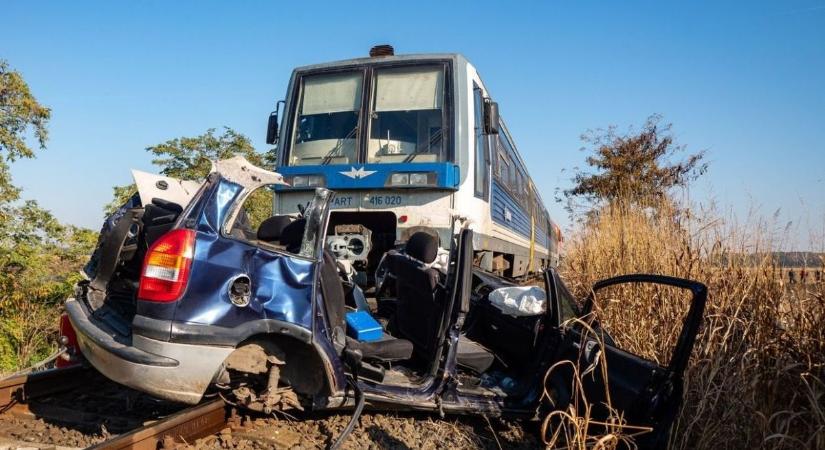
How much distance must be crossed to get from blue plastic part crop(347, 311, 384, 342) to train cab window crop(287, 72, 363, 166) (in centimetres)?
346

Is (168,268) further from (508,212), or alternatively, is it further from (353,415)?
(508,212)

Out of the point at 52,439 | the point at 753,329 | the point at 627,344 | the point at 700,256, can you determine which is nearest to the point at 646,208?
the point at 700,256

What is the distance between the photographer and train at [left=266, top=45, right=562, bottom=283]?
6930 mm

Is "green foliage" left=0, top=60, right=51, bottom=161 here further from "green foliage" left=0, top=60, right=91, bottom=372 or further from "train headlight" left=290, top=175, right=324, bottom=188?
"train headlight" left=290, top=175, right=324, bottom=188

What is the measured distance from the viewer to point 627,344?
15.1 ft

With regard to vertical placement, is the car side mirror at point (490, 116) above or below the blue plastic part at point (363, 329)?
above

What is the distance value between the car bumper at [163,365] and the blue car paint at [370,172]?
13.6 ft

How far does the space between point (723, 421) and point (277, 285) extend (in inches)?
106

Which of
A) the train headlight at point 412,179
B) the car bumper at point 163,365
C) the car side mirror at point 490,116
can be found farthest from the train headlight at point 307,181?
the car bumper at point 163,365

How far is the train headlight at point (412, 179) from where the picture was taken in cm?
679

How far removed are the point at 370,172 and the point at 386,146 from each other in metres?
0.42

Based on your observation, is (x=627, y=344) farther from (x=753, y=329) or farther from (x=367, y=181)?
(x=367, y=181)

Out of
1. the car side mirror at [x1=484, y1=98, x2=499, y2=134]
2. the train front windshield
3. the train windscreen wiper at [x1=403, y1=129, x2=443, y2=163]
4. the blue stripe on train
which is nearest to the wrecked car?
the train windscreen wiper at [x1=403, y1=129, x2=443, y2=163]

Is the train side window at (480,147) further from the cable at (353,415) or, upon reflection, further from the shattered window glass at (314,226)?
the cable at (353,415)
